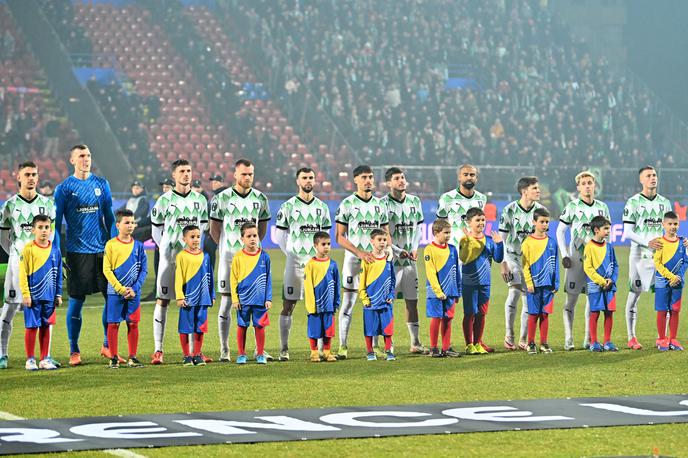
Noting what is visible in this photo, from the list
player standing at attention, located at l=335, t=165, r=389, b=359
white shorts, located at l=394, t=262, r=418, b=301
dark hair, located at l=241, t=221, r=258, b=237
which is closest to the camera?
dark hair, located at l=241, t=221, r=258, b=237

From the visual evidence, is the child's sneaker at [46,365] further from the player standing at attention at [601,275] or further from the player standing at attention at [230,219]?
the player standing at attention at [601,275]

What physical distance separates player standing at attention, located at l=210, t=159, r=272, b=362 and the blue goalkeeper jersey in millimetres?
1039

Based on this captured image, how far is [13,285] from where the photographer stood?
10.5 m

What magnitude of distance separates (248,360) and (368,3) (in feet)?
104

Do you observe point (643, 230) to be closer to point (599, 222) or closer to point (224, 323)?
point (599, 222)

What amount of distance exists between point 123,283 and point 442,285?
2944mm

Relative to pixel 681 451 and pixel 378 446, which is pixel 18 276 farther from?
pixel 681 451

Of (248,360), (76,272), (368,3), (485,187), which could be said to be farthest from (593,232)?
(368,3)

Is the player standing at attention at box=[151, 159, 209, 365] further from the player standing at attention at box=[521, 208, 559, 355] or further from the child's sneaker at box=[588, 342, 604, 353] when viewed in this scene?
the child's sneaker at box=[588, 342, 604, 353]

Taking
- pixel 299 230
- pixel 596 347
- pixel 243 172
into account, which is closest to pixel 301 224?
pixel 299 230

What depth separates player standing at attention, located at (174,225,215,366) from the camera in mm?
10648

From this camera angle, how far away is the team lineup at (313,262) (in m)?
10.6

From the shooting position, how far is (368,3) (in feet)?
136

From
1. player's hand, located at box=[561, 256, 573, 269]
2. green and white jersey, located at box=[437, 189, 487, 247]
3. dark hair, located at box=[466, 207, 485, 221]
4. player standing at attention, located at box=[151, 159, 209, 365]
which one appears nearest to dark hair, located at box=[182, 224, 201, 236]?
player standing at attention, located at box=[151, 159, 209, 365]
